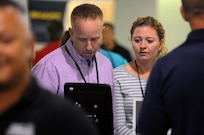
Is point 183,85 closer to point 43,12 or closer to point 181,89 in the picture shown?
point 181,89

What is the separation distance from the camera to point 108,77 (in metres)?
3.35

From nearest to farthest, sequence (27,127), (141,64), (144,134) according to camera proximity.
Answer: (27,127) < (144,134) < (141,64)

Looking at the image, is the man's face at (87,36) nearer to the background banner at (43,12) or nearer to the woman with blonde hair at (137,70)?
the woman with blonde hair at (137,70)

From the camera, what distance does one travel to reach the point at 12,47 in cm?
157

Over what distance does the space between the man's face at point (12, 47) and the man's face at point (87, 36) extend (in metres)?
1.58

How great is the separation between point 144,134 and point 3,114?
1039 mm

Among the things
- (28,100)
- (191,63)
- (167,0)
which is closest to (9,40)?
(28,100)

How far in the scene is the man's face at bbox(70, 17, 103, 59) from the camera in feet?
10.5

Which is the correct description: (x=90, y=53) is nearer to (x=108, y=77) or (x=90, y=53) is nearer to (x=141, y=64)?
(x=108, y=77)

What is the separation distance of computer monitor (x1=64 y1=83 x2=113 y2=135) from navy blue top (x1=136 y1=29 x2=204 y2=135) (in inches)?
28.7

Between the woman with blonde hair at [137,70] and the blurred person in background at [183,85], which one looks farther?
the woman with blonde hair at [137,70]

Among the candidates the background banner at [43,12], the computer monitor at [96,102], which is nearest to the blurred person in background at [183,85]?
the computer monitor at [96,102]

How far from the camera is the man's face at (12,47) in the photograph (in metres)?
1.56

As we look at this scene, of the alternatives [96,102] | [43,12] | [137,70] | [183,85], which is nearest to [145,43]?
[137,70]
